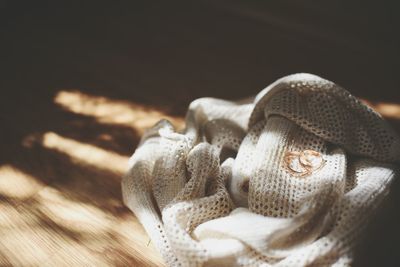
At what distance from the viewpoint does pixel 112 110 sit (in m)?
1.30

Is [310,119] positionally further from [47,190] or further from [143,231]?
[47,190]

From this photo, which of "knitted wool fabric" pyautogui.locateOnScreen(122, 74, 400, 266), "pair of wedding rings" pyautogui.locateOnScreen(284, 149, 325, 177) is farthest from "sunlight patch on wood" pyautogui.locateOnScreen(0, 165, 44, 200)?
"pair of wedding rings" pyautogui.locateOnScreen(284, 149, 325, 177)

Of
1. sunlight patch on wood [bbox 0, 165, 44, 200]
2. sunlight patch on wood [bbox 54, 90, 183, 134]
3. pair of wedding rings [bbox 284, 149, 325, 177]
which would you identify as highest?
pair of wedding rings [bbox 284, 149, 325, 177]

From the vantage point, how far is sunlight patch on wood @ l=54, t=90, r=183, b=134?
124 cm

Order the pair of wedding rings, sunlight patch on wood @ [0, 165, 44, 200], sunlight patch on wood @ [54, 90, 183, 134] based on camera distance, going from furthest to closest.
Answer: sunlight patch on wood @ [54, 90, 183, 134] → sunlight patch on wood @ [0, 165, 44, 200] → the pair of wedding rings

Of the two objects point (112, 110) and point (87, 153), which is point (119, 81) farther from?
point (87, 153)

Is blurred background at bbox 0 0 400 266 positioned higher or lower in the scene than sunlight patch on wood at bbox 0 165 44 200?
higher

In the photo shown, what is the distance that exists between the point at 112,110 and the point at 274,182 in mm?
681

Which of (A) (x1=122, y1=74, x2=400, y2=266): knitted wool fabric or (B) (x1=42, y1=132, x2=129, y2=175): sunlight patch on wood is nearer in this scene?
(A) (x1=122, y1=74, x2=400, y2=266): knitted wool fabric

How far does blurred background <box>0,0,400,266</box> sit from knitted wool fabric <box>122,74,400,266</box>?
0.20ft

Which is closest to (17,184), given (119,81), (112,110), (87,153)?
(87,153)

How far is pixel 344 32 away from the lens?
5.15 ft

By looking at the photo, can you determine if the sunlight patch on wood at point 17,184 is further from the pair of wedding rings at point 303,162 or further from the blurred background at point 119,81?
the pair of wedding rings at point 303,162

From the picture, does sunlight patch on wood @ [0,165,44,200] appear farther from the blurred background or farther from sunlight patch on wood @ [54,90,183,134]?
sunlight patch on wood @ [54,90,183,134]
